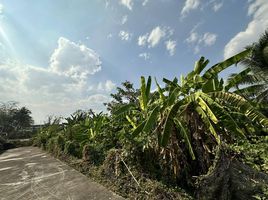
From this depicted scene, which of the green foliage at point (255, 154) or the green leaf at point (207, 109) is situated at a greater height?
the green leaf at point (207, 109)

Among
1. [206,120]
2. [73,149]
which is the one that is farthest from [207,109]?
[73,149]

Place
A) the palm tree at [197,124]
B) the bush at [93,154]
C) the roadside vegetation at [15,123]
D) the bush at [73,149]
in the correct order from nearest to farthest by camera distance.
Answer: the palm tree at [197,124]
the bush at [93,154]
the bush at [73,149]
the roadside vegetation at [15,123]

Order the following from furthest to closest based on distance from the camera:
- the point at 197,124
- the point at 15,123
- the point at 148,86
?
the point at 15,123 < the point at 148,86 < the point at 197,124

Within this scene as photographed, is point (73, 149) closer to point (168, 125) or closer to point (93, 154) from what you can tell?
point (93, 154)

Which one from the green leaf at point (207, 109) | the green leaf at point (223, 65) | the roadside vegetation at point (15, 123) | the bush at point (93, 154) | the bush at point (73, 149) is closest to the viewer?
the green leaf at point (207, 109)

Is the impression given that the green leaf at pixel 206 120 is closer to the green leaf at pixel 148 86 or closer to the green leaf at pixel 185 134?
the green leaf at pixel 185 134

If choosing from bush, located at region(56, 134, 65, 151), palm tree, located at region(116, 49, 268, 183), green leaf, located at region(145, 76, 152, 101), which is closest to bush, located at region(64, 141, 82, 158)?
bush, located at region(56, 134, 65, 151)

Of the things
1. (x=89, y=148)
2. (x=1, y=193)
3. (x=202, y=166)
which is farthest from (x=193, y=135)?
(x=1, y=193)

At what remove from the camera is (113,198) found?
488cm

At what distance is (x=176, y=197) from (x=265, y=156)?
165cm

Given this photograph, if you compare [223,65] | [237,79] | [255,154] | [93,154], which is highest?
[223,65]

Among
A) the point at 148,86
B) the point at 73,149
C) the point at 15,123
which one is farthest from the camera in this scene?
the point at 15,123

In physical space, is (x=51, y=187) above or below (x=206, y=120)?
below

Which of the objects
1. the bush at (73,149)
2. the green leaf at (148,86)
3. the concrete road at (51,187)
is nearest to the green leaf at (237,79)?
the green leaf at (148,86)
